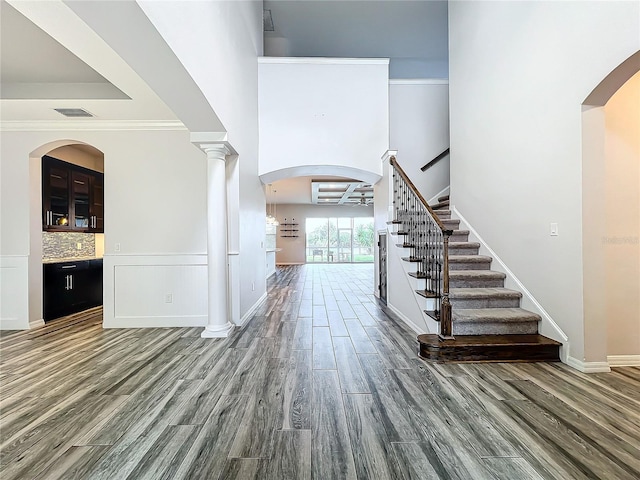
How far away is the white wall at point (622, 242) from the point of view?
2.79 m

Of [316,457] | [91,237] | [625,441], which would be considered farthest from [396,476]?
[91,237]

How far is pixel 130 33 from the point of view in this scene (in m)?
1.83

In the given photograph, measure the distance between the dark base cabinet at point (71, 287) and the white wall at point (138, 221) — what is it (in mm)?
249

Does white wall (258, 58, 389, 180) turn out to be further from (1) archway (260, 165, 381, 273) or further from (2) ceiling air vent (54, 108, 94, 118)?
(1) archway (260, 165, 381, 273)

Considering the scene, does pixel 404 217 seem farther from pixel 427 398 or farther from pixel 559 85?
pixel 427 398

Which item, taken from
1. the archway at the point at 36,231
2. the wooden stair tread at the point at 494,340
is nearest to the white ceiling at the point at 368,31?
the archway at the point at 36,231

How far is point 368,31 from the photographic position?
7262mm

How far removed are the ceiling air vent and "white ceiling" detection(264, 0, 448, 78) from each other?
4.66 meters

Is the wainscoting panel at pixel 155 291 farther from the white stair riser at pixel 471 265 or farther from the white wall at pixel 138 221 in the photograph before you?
the white stair riser at pixel 471 265

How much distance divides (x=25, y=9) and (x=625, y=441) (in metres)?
4.28

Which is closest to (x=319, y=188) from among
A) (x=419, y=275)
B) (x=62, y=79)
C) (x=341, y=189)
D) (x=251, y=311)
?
(x=341, y=189)

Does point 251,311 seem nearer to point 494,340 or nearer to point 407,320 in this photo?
point 407,320

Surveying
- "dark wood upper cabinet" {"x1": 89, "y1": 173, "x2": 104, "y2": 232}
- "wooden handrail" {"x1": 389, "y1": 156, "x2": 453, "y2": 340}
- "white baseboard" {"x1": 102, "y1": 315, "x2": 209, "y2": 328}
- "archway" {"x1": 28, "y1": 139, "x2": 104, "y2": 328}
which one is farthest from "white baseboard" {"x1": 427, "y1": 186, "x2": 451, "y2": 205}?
"dark wood upper cabinet" {"x1": 89, "y1": 173, "x2": 104, "y2": 232}

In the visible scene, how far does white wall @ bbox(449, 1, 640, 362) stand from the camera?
103 inches
